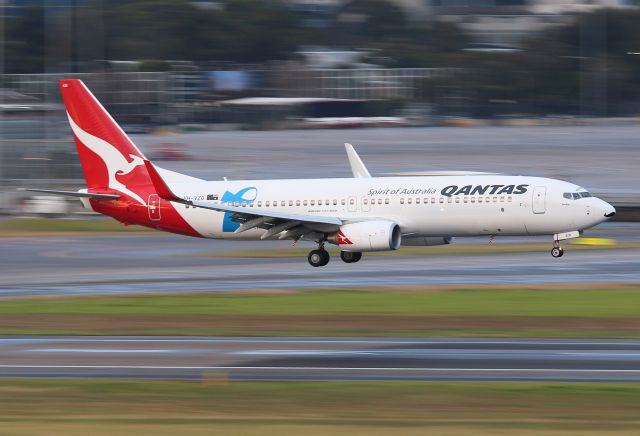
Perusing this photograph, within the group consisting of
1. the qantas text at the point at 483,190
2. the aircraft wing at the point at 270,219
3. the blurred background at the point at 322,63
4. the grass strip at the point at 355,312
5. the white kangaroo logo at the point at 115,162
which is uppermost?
the blurred background at the point at 322,63

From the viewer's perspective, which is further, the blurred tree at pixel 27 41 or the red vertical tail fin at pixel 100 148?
the blurred tree at pixel 27 41

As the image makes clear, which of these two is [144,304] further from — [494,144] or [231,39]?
[231,39]

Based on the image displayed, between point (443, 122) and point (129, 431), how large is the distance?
11076cm

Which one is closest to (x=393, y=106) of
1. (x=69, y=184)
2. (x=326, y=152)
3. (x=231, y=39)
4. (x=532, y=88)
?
(x=532, y=88)

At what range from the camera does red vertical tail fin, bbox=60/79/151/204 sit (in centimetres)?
4450

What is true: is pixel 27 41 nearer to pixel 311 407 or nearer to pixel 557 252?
pixel 557 252

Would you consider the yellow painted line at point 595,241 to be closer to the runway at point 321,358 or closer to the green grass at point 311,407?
the runway at point 321,358

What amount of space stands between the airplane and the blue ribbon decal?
0.04 m

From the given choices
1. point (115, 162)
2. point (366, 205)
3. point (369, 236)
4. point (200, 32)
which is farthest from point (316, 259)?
point (200, 32)

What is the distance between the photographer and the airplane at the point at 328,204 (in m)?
41.0

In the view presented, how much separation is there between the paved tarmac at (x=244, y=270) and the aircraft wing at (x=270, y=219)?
57.1 inches

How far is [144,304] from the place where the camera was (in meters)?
32.2

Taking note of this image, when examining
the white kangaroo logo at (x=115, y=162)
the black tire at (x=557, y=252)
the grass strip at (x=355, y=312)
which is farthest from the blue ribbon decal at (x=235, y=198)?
the black tire at (x=557, y=252)

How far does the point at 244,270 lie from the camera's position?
41.7 meters
